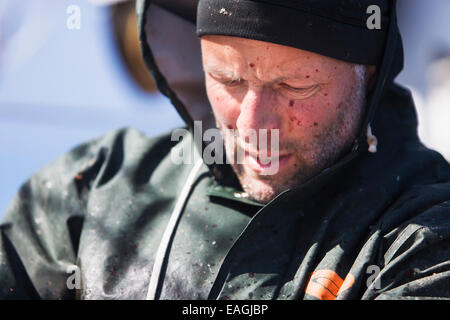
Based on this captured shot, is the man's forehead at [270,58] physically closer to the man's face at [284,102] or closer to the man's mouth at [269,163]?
the man's face at [284,102]

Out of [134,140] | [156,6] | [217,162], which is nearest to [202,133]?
[217,162]

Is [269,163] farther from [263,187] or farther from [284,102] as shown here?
[284,102]

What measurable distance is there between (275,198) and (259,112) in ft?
0.78

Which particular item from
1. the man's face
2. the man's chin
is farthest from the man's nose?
the man's chin

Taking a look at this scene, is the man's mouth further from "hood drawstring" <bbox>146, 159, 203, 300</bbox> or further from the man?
"hood drawstring" <bbox>146, 159, 203, 300</bbox>

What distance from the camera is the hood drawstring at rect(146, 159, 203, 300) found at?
1.96m

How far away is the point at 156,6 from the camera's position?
7.70 ft

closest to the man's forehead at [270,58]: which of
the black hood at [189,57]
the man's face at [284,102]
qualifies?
the man's face at [284,102]

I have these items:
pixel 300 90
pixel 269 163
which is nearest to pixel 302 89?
pixel 300 90

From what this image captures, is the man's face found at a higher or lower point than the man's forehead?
lower

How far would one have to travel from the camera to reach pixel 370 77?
209 cm

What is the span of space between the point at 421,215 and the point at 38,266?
3.72 feet
